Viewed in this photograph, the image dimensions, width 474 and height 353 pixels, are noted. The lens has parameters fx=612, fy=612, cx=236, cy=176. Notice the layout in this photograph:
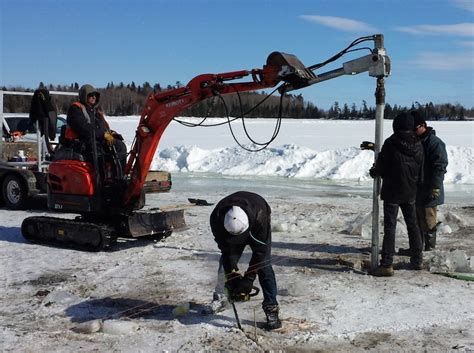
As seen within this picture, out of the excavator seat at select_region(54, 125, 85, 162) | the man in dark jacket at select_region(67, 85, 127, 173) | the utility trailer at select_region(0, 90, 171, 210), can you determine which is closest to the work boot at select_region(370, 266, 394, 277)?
the man in dark jacket at select_region(67, 85, 127, 173)

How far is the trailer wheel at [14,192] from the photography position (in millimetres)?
12242

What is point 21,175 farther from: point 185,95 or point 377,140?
point 377,140

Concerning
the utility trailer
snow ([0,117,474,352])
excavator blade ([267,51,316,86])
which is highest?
excavator blade ([267,51,316,86])

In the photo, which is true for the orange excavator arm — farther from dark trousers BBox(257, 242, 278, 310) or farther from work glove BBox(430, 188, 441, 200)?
dark trousers BBox(257, 242, 278, 310)

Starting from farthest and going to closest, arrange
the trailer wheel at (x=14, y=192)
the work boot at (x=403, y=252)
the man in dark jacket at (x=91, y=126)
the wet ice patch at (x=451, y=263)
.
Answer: the trailer wheel at (x=14, y=192), the man in dark jacket at (x=91, y=126), the work boot at (x=403, y=252), the wet ice patch at (x=451, y=263)

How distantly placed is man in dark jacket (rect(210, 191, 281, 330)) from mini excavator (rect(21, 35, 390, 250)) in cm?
287

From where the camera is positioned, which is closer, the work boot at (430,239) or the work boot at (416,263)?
the work boot at (416,263)

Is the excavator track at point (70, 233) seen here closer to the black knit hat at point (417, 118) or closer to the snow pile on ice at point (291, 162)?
the black knit hat at point (417, 118)

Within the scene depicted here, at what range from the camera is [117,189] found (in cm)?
895

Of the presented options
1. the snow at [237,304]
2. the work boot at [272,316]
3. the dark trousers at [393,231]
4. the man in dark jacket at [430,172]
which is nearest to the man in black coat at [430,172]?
the man in dark jacket at [430,172]

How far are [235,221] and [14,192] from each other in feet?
28.1

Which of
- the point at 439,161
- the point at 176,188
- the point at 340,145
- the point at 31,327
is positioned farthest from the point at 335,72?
the point at 340,145

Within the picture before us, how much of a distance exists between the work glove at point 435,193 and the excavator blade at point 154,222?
12.8 ft

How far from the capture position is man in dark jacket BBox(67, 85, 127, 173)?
8.73 m
